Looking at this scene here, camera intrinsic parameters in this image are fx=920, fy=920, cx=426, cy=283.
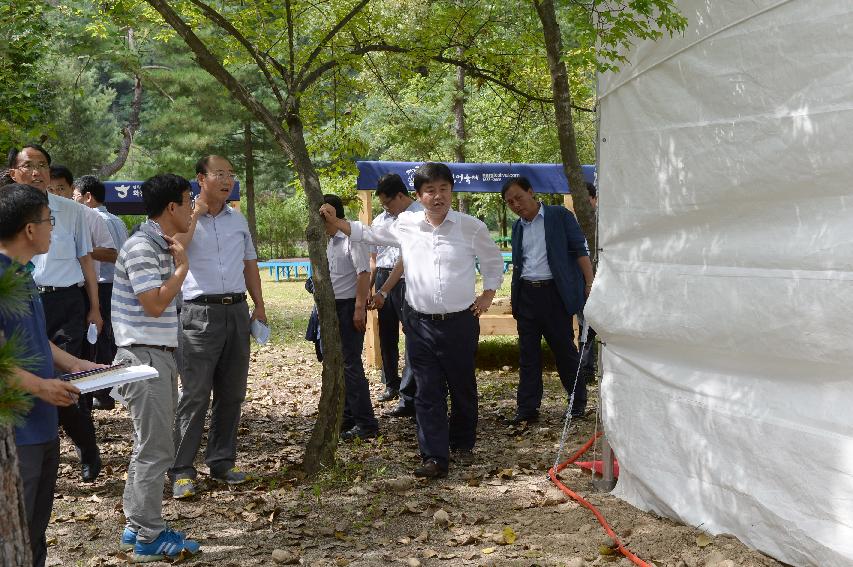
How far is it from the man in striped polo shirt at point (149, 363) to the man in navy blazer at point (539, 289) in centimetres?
368

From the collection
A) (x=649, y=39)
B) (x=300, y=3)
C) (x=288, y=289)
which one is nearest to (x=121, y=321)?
(x=649, y=39)

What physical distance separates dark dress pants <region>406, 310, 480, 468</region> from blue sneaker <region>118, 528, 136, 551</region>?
2.11 m

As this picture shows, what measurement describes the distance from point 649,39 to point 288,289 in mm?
21516

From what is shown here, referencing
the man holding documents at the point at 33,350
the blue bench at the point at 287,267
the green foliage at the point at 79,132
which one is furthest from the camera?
the green foliage at the point at 79,132

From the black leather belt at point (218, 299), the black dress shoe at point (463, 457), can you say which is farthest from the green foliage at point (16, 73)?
the black dress shoe at point (463, 457)

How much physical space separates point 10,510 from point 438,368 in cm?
370

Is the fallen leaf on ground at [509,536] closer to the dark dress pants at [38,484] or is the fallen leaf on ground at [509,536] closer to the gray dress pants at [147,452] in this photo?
the gray dress pants at [147,452]

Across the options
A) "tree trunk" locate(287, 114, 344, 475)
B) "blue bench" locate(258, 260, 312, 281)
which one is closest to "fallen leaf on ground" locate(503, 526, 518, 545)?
"tree trunk" locate(287, 114, 344, 475)

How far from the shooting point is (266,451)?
23.3ft

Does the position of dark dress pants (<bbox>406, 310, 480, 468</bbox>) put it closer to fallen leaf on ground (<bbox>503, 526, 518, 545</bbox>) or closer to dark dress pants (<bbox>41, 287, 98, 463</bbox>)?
fallen leaf on ground (<bbox>503, 526, 518, 545</bbox>)

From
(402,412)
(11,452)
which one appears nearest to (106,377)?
(11,452)

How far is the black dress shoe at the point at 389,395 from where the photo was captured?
9.14m

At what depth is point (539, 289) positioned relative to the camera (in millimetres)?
7852

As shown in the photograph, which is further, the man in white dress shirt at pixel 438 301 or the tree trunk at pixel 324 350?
the man in white dress shirt at pixel 438 301
